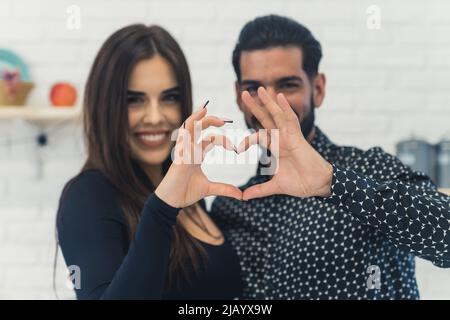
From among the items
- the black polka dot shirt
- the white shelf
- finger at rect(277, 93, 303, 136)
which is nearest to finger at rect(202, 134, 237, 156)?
finger at rect(277, 93, 303, 136)

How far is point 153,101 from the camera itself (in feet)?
2.90

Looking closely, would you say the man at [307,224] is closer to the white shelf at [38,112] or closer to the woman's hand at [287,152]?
the woman's hand at [287,152]

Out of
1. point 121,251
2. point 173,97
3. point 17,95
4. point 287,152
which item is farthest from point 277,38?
point 17,95

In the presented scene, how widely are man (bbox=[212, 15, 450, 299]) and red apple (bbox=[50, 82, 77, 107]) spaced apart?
382mm

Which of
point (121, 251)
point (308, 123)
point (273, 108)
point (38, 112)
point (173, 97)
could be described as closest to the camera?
point (273, 108)

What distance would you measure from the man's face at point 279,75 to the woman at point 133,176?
0.42 feet

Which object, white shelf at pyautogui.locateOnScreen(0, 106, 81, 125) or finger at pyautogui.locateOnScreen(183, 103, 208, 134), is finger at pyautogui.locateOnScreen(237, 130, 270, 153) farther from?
white shelf at pyautogui.locateOnScreen(0, 106, 81, 125)

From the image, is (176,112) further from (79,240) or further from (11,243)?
(11,243)

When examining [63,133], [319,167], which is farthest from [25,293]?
[319,167]

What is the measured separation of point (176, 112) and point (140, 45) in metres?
0.12

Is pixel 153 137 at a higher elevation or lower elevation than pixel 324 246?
higher

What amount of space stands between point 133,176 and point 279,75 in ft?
1.02

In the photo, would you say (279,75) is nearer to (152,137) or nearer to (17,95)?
(152,137)

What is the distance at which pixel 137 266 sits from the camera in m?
0.70
